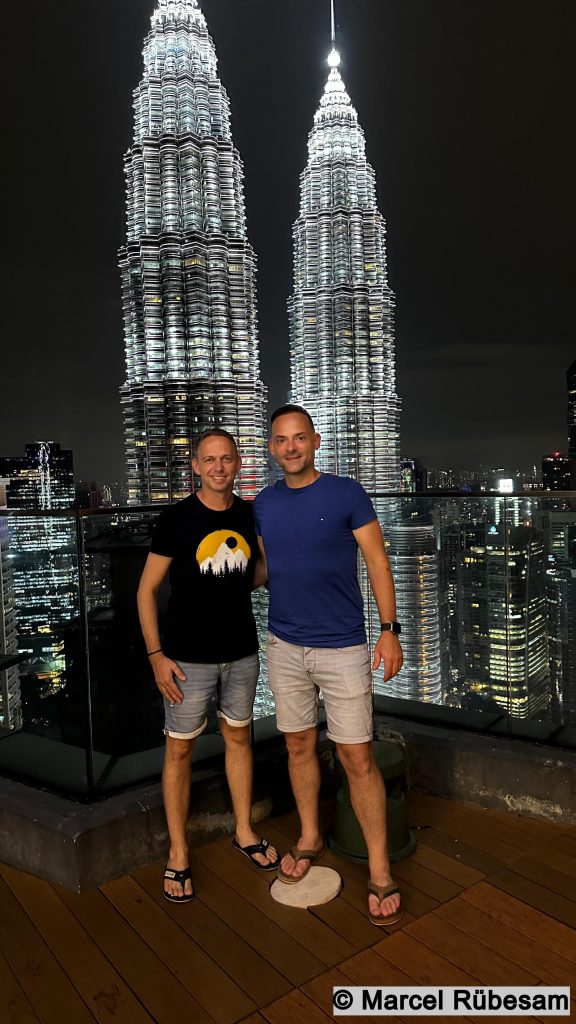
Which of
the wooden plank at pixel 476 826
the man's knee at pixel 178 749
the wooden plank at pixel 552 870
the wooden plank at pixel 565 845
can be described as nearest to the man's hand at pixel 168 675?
the man's knee at pixel 178 749

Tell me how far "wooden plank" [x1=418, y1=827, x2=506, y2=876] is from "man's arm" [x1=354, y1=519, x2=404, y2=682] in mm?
962

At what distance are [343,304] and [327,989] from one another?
60.5 meters

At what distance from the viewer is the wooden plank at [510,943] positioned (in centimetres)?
194

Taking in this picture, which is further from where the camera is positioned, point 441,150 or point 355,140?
point 441,150

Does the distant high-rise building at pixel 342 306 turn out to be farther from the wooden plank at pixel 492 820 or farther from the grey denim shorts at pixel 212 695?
the grey denim shorts at pixel 212 695

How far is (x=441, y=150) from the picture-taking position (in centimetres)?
7031

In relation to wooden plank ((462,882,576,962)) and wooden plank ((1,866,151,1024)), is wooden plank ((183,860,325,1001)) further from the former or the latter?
wooden plank ((462,882,576,962))

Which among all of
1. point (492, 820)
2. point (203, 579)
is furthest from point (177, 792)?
point (492, 820)

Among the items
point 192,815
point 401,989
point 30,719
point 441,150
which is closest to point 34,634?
point 30,719

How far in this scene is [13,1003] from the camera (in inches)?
74.9

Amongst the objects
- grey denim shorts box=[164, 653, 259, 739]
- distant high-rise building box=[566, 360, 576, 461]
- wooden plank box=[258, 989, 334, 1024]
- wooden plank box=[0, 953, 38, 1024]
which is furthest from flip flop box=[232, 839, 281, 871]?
distant high-rise building box=[566, 360, 576, 461]

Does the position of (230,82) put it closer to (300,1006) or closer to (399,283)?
(399,283)

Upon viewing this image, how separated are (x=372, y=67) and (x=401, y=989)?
75.2 metres

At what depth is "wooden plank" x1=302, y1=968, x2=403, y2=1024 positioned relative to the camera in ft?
5.96
